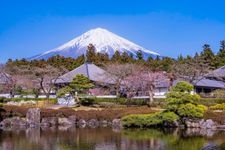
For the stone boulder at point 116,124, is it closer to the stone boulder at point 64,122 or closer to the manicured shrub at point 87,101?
the stone boulder at point 64,122

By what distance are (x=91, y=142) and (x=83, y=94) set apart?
687 inches

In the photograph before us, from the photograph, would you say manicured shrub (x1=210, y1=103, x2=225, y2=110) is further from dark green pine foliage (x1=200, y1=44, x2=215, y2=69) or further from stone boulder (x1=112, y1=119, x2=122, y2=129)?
dark green pine foliage (x1=200, y1=44, x2=215, y2=69)

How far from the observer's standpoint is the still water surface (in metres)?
18.5

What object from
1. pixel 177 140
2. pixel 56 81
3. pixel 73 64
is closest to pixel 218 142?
→ pixel 177 140

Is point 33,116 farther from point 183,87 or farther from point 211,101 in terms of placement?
point 211,101

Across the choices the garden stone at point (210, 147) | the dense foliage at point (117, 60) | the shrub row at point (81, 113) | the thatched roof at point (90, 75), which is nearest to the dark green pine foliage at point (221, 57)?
the dense foliage at point (117, 60)

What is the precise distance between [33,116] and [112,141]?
11.1 meters

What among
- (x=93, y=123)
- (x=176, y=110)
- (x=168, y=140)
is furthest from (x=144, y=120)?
(x=168, y=140)

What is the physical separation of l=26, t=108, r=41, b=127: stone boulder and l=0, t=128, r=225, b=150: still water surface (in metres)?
5.13

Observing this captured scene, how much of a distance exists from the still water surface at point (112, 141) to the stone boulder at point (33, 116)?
5134 mm

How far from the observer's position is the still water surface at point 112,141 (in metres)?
18.5

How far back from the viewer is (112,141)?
20.7 m

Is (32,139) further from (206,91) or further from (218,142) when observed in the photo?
(206,91)

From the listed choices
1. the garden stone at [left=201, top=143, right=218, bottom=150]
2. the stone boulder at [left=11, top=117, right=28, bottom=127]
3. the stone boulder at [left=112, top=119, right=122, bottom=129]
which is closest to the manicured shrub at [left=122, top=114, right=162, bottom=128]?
the stone boulder at [left=112, top=119, right=122, bottom=129]
